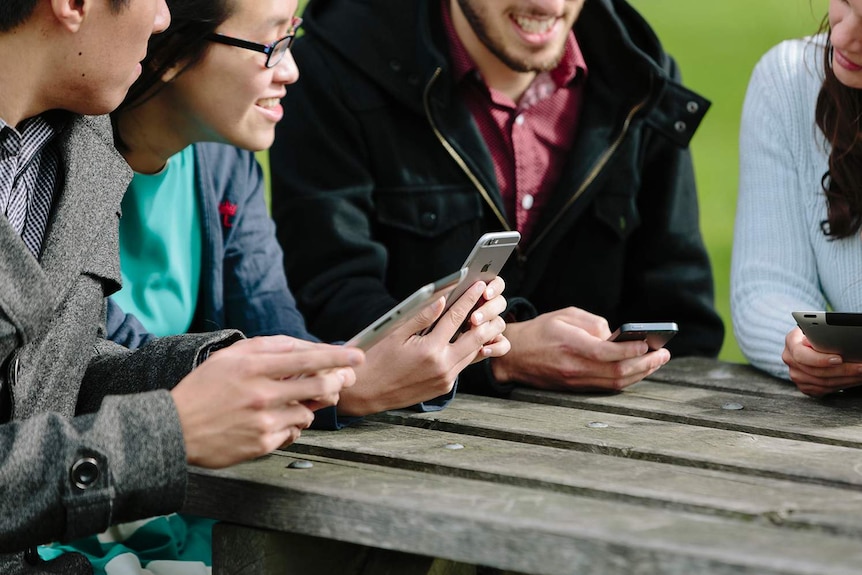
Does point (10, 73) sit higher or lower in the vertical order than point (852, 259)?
higher

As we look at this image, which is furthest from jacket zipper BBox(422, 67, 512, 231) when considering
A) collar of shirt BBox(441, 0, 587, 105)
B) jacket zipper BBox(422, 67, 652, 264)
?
collar of shirt BBox(441, 0, 587, 105)

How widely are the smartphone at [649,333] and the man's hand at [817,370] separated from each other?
0.22m

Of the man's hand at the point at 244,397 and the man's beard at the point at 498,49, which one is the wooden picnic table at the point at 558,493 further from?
the man's beard at the point at 498,49

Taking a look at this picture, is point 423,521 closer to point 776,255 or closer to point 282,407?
point 282,407

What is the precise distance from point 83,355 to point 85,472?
1.44ft

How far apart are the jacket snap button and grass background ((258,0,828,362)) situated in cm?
433

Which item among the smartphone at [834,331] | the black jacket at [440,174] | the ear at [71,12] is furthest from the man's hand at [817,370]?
the ear at [71,12]

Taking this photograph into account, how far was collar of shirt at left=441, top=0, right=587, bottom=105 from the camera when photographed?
308cm

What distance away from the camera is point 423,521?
60.5 inches

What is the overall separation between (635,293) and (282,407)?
168 cm

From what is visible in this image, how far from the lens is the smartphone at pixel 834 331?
2.18m

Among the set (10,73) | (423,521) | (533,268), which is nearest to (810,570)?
(423,521)

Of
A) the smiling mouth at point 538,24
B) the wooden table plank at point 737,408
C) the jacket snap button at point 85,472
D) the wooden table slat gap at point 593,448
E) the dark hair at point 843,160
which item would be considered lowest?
the wooden table plank at point 737,408

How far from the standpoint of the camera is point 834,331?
7.31 feet
